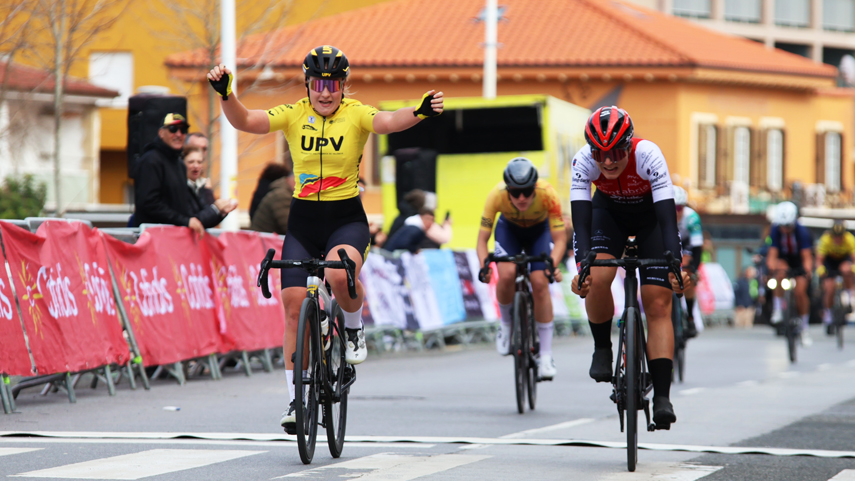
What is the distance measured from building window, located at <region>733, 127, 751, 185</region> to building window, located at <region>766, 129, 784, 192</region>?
0.90 metres

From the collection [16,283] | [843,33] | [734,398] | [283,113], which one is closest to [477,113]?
[734,398]

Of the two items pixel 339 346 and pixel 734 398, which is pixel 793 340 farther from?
pixel 339 346

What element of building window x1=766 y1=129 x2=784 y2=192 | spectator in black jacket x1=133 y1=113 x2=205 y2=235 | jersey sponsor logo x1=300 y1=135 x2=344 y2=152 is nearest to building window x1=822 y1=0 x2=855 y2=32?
building window x1=766 y1=129 x2=784 y2=192

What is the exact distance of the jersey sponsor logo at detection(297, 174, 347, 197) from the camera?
8.16 m

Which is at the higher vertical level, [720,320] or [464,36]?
[464,36]

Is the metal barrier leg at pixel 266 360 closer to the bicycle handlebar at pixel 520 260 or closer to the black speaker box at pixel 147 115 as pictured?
the black speaker box at pixel 147 115

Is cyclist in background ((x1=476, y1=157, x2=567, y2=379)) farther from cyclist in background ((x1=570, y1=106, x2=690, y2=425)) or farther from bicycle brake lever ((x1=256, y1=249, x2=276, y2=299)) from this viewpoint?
bicycle brake lever ((x1=256, y1=249, x2=276, y2=299))

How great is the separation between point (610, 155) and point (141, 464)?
309 cm

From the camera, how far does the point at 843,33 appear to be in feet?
255

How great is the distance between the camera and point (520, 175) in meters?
11.3

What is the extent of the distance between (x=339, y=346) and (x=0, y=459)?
1.98m

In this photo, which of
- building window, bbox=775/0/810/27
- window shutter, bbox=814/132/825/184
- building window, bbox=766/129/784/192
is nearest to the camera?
building window, bbox=766/129/784/192

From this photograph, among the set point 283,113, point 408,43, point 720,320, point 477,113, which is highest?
point 408,43

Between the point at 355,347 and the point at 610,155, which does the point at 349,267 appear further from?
the point at 610,155
